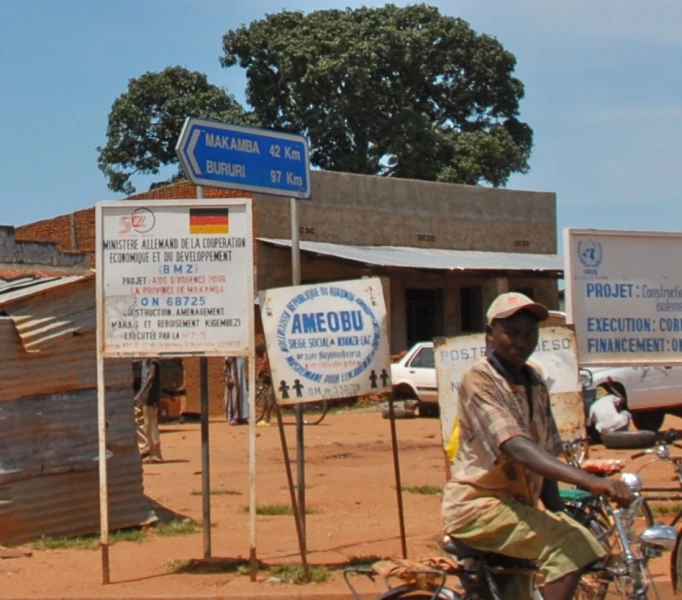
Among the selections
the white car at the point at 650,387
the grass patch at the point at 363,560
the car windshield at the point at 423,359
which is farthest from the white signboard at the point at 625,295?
the car windshield at the point at 423,359

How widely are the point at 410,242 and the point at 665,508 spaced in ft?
64.8

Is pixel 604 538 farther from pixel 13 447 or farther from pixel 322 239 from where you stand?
pixel 322 239

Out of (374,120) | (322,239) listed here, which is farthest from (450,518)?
(374,120)

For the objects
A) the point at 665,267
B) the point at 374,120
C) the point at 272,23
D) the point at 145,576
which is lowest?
the point at 145,576

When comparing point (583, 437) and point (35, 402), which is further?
point (35, 402)

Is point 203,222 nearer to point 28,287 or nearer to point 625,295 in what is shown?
point 28,287

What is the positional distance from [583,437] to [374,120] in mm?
32238

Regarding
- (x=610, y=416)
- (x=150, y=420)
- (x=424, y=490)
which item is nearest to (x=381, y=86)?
(x=150, y=420)

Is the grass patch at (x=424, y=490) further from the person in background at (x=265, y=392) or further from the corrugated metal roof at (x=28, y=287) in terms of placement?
the person in background at (x=265, y=392)

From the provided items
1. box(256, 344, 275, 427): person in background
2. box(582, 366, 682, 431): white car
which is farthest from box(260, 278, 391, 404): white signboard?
box(256, 344, 275, 427): person in background

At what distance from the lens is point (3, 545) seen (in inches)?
361

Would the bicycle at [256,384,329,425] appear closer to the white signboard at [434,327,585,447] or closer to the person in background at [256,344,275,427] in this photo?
the person in background at [256,344,275,427]

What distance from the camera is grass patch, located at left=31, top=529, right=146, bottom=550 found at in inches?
366

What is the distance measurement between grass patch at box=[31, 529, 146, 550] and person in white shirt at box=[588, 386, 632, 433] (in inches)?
157
